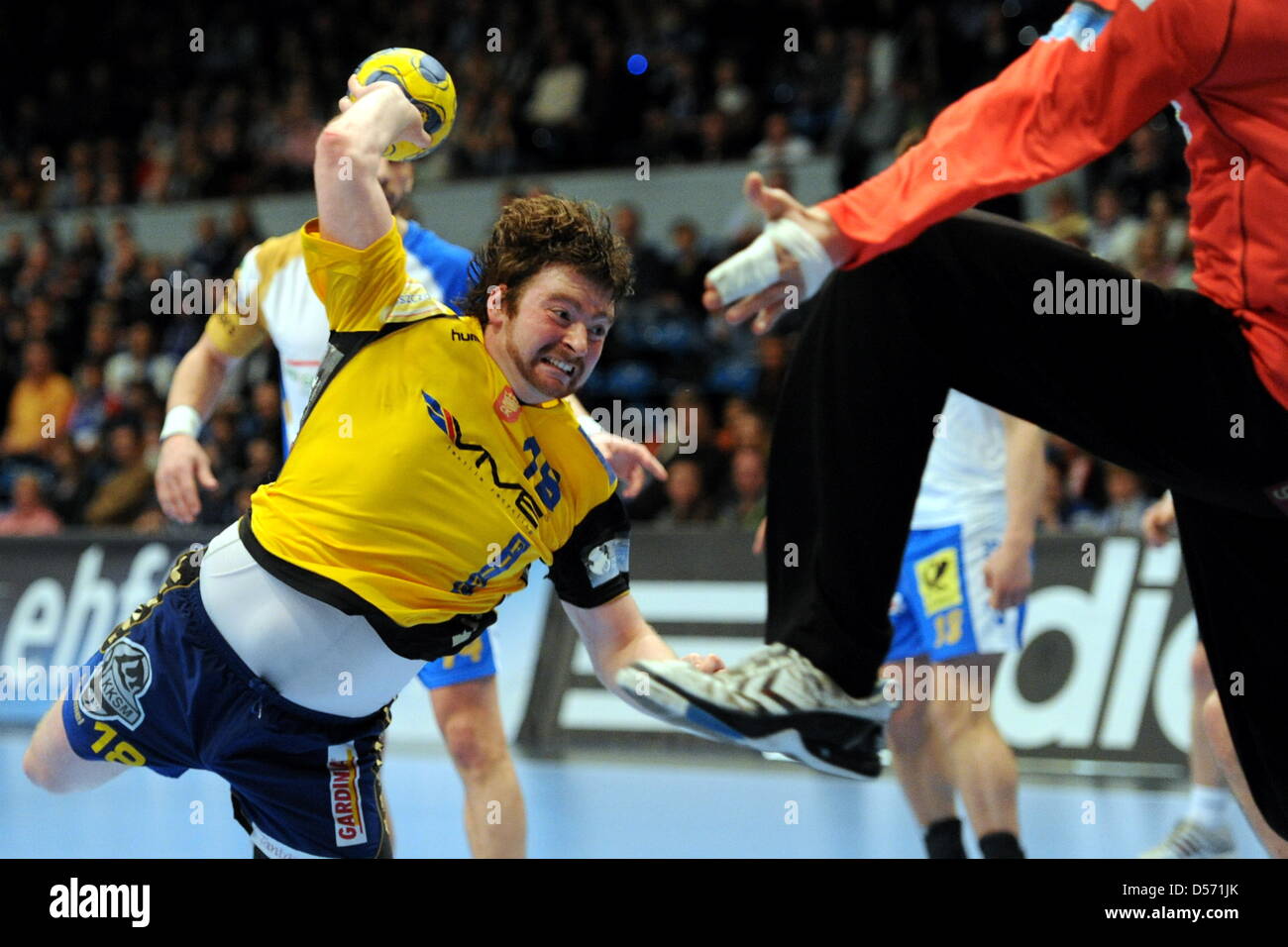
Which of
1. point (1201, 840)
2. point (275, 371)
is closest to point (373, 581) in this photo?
point (1201, 840)

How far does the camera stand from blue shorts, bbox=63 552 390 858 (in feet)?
10.4

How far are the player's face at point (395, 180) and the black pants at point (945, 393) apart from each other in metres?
1.88

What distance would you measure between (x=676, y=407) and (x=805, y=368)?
7.62m

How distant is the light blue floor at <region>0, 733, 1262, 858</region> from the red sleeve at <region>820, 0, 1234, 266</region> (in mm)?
3437

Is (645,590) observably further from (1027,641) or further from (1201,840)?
(1201,840)

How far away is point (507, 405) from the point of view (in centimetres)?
314

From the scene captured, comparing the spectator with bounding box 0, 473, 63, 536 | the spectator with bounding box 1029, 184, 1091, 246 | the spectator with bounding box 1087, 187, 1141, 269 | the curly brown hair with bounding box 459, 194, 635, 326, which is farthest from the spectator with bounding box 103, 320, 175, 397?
the curly brown hair with bounding box 459, 194, 635, 326

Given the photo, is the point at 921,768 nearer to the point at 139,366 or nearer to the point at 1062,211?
the point at 1062,211

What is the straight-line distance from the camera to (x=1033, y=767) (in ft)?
23.3

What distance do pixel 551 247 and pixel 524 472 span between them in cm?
47

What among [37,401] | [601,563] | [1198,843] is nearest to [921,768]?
[1198,843]

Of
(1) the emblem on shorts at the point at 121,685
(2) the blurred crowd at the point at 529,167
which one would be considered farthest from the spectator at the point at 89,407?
(1) the emblem on shorts at the point at 121,685

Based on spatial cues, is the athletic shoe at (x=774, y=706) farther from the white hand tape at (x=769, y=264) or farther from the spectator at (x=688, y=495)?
the spectator at (x=688, y=495)

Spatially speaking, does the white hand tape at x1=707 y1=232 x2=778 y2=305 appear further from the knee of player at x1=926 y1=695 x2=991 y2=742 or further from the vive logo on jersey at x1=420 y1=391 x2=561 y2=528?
the knee of player at x1=926 y1=695 x2=991 y2=742
